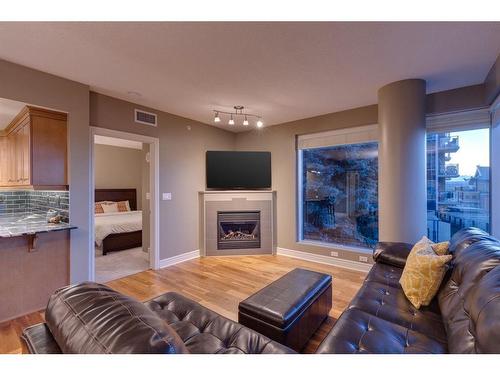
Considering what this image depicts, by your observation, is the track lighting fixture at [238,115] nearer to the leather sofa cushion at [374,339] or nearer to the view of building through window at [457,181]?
the view of building through window at [457,181]

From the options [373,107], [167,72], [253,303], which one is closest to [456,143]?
[373,107]

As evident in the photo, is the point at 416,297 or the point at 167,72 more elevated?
the point at 167,72

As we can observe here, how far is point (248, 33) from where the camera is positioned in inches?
71.9

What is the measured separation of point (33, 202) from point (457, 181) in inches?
238

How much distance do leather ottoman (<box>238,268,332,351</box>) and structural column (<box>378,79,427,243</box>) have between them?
132cm

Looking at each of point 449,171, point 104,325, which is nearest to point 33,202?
point 104,325

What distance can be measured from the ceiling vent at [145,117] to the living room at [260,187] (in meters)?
0.02

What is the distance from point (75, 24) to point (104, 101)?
4.83 feet

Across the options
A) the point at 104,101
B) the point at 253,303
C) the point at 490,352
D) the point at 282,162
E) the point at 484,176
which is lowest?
the point at 253,303

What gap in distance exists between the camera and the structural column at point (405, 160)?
104 inches

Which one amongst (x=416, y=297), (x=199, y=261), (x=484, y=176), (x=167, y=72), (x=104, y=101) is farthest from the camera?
(x=199, y=261)

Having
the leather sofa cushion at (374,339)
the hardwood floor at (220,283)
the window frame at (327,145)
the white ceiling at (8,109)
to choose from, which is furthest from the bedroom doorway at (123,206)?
the leather sofa cushion at (374,339)

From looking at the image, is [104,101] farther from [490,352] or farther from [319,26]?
[490,352]

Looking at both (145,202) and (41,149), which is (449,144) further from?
(41,149)
